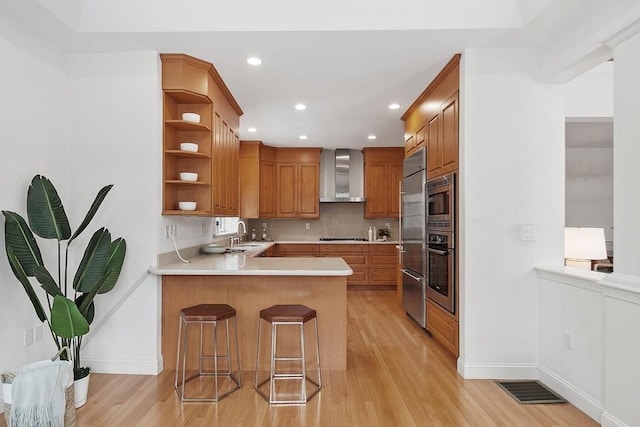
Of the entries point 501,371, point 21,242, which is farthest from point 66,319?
point 501,371

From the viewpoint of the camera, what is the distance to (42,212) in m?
2.40

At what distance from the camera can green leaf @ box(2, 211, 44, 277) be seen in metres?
2.25

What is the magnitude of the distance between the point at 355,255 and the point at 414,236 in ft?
8.35

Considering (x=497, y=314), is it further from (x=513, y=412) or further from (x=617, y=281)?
(x=617, y=281)

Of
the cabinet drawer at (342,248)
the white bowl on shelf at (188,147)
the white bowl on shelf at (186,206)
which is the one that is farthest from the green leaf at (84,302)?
the cabinet drawer at (342,248)

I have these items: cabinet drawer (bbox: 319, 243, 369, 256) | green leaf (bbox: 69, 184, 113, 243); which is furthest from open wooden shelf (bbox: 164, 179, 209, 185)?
cabinet drawer (bbox: 319, 243, 369, 256)

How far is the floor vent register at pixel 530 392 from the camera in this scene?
2574 millimetres

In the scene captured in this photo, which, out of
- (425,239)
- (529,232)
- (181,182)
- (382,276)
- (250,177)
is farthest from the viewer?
(382,276)

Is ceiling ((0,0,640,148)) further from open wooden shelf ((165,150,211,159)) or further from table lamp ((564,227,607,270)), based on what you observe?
table lamp ((564,227,607,270))

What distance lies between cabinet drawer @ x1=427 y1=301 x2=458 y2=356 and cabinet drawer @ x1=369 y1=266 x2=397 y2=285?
9.23 ft

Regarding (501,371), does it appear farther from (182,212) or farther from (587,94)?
(182,212)

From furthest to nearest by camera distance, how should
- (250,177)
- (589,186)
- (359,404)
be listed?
(250,177)
(589,186)
(359,404)

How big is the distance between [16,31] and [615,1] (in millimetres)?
3774

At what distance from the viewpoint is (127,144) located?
3.04 metres
